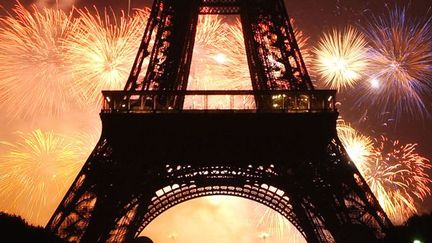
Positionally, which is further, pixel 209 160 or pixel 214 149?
pixel 209 160

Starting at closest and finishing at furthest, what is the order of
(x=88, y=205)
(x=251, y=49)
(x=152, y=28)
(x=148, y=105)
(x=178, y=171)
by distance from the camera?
(x=88, y=205) → (x=148, y=105) → (x=178, y=171) → (x=152, y=28) → (x=251, y=49)

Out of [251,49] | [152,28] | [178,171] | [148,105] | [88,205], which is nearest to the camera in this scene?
[88,205]

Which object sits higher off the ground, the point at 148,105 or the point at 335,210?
the point at 148,105

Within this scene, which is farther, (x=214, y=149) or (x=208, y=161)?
(x=208, y=161)

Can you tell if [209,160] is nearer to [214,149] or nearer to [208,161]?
[208,161]

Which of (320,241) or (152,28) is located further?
(320,241)

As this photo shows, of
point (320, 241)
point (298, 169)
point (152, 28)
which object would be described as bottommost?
point (320, 241)

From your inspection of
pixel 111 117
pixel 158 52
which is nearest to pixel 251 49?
pixel 158 52

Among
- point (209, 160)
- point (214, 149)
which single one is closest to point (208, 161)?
point (209, 160)

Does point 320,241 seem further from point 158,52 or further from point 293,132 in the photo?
point 158,52

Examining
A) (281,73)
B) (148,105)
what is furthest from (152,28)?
(281,73)
